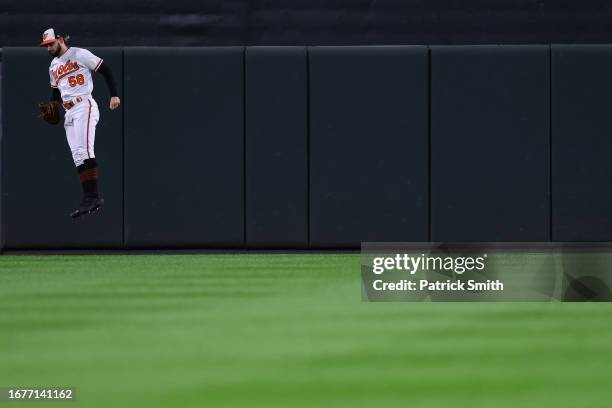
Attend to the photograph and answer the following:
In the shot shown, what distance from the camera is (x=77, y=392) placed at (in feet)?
15.6

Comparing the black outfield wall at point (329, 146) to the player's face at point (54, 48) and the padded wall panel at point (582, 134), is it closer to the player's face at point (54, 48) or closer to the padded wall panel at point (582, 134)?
the padded wall panel at point (582, 134)

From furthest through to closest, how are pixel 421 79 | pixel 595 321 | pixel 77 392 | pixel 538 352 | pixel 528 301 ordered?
pixel 421 79
pixel 528 301
pixel 595 321
pixel 538 352
pixel 77 392

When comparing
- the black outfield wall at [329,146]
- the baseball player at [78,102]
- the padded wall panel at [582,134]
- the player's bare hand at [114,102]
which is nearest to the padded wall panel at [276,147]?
the black outfield wall at [329,146]

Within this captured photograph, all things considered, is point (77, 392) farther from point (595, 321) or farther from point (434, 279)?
point (434, 279)

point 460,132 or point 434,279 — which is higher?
point 460,132

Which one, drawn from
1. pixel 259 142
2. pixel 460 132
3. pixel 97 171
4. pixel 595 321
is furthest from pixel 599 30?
pixel 595 321

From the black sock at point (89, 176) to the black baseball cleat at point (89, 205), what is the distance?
6 cm

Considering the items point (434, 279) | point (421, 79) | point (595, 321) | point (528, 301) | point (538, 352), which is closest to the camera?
point (538, 352)

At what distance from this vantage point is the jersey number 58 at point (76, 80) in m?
13.6

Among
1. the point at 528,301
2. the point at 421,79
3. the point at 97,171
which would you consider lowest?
the point at 528,301

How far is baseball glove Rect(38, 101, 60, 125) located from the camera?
13.5 metres

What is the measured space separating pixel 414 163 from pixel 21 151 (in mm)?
4626

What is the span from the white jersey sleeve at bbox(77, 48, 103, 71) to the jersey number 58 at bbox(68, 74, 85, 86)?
164mm

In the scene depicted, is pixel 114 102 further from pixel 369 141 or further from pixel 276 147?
pixel 369 141
